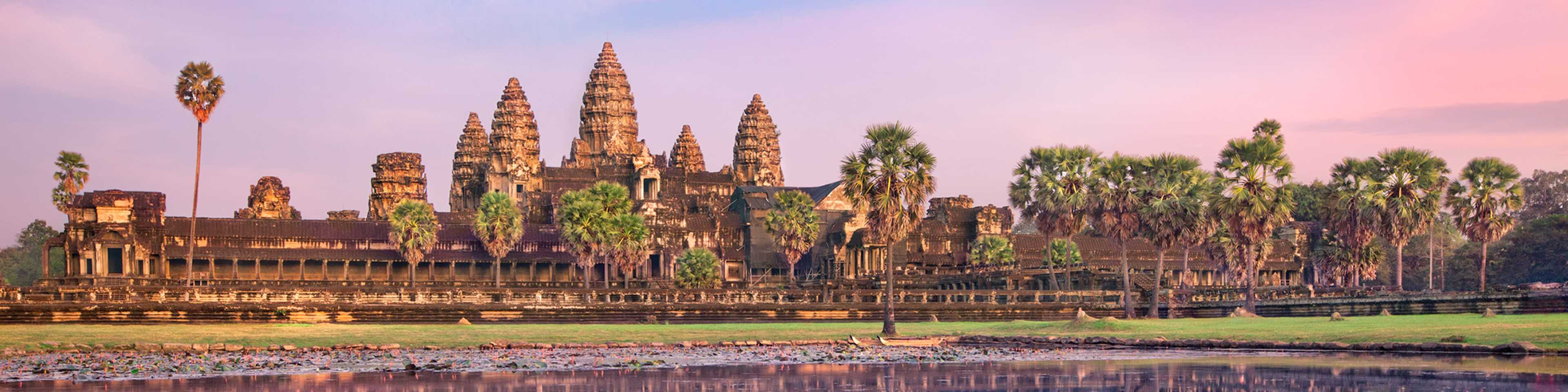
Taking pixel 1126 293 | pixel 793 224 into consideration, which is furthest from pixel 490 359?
pixel 793 224

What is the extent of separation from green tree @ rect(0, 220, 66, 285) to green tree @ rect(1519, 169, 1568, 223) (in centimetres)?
12927

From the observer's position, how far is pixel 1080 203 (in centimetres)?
7906

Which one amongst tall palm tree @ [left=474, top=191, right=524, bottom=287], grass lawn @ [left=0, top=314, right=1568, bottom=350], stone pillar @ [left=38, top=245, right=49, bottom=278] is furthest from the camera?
stone pillar @ [left=38, top=245, right=49, bottom=278]

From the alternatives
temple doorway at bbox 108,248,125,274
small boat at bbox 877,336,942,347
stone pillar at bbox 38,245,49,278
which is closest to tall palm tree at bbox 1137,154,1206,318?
small boat at bbox 877,336,942,347

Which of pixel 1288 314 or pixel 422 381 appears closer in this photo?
pixel 422 381

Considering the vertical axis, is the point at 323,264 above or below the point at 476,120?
below

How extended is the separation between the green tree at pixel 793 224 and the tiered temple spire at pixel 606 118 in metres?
48.9

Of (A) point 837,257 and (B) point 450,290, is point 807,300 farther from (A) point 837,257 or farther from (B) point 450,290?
(A) point 837,257

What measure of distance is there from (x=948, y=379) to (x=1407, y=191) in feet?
179

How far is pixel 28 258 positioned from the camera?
151375 millimetres

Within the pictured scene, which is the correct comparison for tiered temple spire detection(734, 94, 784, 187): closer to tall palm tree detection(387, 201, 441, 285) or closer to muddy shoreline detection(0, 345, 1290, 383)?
tall palm tree detection(387, 201, 441, 285)

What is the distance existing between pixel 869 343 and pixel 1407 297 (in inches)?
1046

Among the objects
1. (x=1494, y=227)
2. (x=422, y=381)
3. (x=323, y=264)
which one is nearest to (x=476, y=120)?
(x=323, y=264)

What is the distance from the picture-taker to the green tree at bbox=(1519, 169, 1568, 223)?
152125 millimetres
